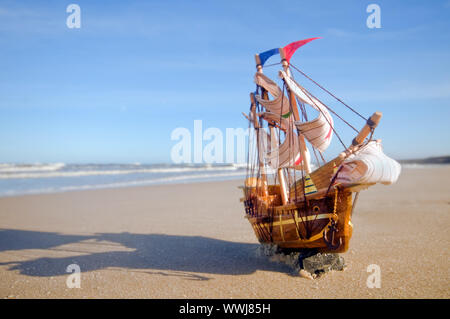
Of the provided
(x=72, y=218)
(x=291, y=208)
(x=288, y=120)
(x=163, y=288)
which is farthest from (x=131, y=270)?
(x=72, y=218)

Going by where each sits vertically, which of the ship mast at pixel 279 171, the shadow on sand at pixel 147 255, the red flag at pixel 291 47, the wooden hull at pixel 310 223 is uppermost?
the red flag at pixel 291 47

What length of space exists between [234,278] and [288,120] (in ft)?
13.4

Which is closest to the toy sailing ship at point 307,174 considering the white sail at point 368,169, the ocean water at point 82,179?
the white sail at point 368,169

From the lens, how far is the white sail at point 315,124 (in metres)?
7.11

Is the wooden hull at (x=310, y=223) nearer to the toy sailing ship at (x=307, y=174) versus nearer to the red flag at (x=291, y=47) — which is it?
the toy sailing ship at (x=307, y=174)

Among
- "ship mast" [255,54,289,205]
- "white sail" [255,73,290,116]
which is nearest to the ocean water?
"ship mast" [255,54,289,205]

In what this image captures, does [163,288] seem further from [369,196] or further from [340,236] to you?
[369,196]

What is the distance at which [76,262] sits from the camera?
27.3 feet

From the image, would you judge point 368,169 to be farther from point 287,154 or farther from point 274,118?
point 274,118

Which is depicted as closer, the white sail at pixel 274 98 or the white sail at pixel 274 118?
the white sail at pixel 274 98

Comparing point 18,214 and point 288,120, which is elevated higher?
point 288,120

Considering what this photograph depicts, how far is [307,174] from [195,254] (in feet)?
12.5

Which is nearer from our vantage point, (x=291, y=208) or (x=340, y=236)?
(x=340, y=236)
